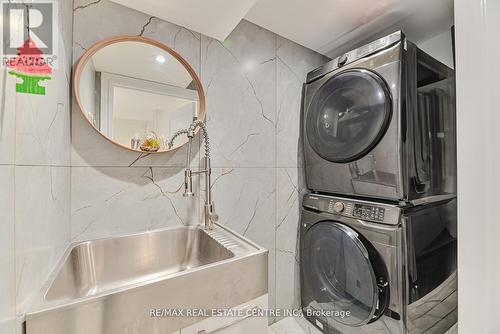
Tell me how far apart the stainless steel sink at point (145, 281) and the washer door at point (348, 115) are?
0.88 meters

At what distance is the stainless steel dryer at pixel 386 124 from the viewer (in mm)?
1125

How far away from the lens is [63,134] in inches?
35.0

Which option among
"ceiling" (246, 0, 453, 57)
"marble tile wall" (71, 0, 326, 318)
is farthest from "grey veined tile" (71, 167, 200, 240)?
"ceiling" (246, 0, 453, 57)

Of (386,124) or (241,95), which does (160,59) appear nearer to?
(241,95)

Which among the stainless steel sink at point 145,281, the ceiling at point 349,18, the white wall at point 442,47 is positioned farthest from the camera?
the white wall at point 442,47

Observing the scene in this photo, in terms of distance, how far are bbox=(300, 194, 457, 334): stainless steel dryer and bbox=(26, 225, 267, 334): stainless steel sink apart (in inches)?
28.1

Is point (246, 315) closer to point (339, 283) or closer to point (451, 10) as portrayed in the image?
point (339, 283)

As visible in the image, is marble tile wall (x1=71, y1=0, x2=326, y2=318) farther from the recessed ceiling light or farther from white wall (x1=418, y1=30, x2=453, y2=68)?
white wall (x1=418, y1=30, x2=453, y2=68)

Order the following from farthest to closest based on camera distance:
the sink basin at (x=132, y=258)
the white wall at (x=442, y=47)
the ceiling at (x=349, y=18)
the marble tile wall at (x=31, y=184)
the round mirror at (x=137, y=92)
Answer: the white wall at (x=442, y=47) → the ceiling at (x=349, y=18) → the round mirror at (x=137, y=92) → the sink basin at (x=132, y=258) → the marble tile wall at (x=31, y=184)

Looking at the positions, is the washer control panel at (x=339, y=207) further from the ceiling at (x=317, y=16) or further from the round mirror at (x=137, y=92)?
the ceiling at (x=317, y=16)

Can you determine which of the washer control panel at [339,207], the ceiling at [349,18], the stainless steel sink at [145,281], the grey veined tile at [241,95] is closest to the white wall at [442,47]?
the ceiling at [349,18]

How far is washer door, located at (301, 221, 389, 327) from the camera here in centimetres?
118

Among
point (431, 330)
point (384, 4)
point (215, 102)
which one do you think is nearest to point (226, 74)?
point (215, 102)
